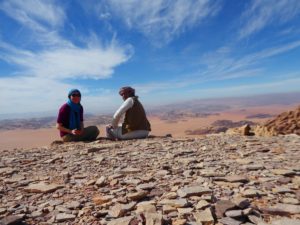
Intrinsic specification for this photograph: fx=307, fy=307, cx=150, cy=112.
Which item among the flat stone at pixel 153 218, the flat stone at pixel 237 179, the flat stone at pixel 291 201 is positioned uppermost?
the flat stone at pixel 237 179

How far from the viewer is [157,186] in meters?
5.27

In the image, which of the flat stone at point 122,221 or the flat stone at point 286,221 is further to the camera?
the flat stone at point 122,221

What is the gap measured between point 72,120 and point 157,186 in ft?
22.4

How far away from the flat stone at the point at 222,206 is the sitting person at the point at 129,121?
6940 mm

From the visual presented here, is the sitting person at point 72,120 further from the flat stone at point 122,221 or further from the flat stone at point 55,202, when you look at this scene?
the flat stone at point 122,221

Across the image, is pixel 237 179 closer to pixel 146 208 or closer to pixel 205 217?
pixel 205 217

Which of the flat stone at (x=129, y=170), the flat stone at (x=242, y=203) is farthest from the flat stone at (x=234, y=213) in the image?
the flat stone at (x=129, y=170)

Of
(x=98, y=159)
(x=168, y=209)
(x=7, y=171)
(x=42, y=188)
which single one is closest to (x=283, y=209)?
(x=168, y=209)

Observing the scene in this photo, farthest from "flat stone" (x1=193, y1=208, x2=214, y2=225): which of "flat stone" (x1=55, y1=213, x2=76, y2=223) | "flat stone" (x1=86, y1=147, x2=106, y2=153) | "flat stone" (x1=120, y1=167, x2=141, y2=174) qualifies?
"flat stone" (x1=86, y1=147, x2=106, y2=153)

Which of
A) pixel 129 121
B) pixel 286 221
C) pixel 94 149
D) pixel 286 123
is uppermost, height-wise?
pixel 129 121

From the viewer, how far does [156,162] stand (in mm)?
7023

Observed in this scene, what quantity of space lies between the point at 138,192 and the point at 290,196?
227 cm

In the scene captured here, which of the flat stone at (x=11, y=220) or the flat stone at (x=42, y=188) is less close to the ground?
the flat stone at (x=42, y=188)

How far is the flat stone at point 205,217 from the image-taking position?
3818mm
